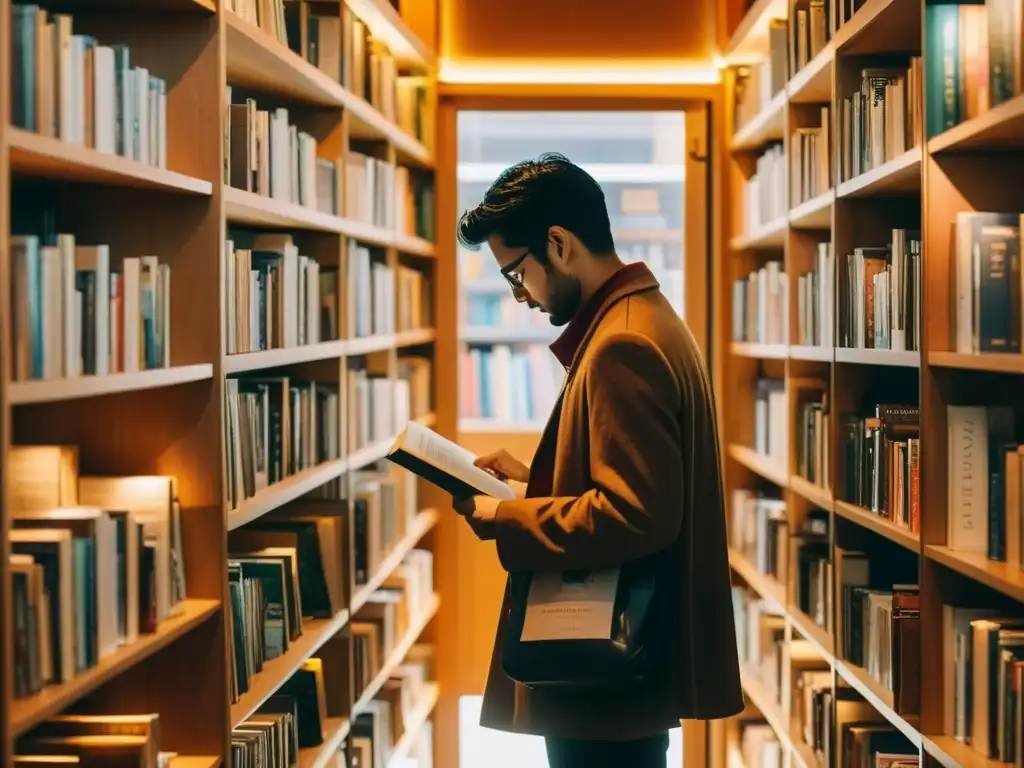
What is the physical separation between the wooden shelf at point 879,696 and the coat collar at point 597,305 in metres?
0.96

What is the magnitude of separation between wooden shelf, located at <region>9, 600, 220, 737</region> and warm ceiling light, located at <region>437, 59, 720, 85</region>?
2.99 meters

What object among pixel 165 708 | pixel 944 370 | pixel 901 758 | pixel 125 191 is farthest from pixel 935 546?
pixel 125 191

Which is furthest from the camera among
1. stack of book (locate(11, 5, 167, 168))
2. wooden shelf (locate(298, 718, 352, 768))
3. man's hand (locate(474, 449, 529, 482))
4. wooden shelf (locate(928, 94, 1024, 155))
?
wooden shelf (locate(298, 718, 352, 768))

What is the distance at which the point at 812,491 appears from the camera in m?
3.31

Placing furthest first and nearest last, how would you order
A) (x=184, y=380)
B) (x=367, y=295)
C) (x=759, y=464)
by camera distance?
(x=759, y=464) → (x=367, y=295) → (x=184, y=380)

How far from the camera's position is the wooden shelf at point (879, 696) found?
7.79 ft

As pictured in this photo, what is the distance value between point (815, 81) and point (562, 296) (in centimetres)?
141

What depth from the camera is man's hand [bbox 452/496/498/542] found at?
2189 mm

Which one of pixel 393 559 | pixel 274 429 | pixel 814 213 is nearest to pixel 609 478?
pixel 274 429

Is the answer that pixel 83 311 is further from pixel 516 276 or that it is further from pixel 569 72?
pixel 569 72

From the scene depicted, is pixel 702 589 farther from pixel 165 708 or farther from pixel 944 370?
pixel 165 708

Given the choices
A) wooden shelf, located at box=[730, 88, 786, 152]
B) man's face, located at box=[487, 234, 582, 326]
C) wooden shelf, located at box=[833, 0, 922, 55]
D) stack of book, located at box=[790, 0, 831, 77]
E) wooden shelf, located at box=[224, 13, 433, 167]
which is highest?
stack of book, located at box=[790, 0, 831, 77]

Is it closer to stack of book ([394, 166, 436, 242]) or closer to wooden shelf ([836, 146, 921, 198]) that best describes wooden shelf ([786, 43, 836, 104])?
wooden shelf ([836, 146, 921, 198])

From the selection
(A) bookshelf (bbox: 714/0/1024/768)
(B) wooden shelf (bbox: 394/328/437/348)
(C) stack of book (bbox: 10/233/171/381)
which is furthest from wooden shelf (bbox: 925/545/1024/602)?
(B) wooden shelf (bbox: 394/328/437/348)
